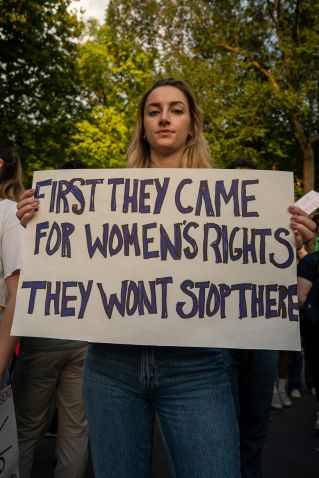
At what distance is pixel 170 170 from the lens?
1.60m

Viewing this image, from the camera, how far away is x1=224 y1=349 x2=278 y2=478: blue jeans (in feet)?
7.93

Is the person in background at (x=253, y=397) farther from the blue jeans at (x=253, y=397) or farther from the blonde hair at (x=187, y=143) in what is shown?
the blonde hair at (x=187, y=143)

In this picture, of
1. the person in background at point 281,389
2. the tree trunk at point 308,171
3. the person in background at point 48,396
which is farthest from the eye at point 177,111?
the tree trunk at point 308,171

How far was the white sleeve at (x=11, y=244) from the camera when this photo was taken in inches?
70.1

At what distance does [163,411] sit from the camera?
1413mm

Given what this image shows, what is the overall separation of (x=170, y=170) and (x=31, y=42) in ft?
41.3

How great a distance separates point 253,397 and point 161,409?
1208 millimetres

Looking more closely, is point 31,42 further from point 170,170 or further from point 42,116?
point 170,170

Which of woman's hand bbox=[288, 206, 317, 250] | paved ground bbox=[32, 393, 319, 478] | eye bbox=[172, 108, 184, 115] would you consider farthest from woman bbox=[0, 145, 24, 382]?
paved ground bbox=[32, 393, 319, 478]

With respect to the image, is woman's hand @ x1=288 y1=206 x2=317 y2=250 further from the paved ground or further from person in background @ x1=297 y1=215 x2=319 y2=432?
the paved ground

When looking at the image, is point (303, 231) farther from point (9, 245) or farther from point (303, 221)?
point (9, 245)

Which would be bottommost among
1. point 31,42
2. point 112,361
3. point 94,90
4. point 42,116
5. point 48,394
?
point 48,394

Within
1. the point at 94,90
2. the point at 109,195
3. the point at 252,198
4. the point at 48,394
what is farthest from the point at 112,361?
the point at 94,90

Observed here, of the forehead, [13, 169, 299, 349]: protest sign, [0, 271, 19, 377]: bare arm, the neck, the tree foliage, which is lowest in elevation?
[0, 271, 19, 377]: bare arm
